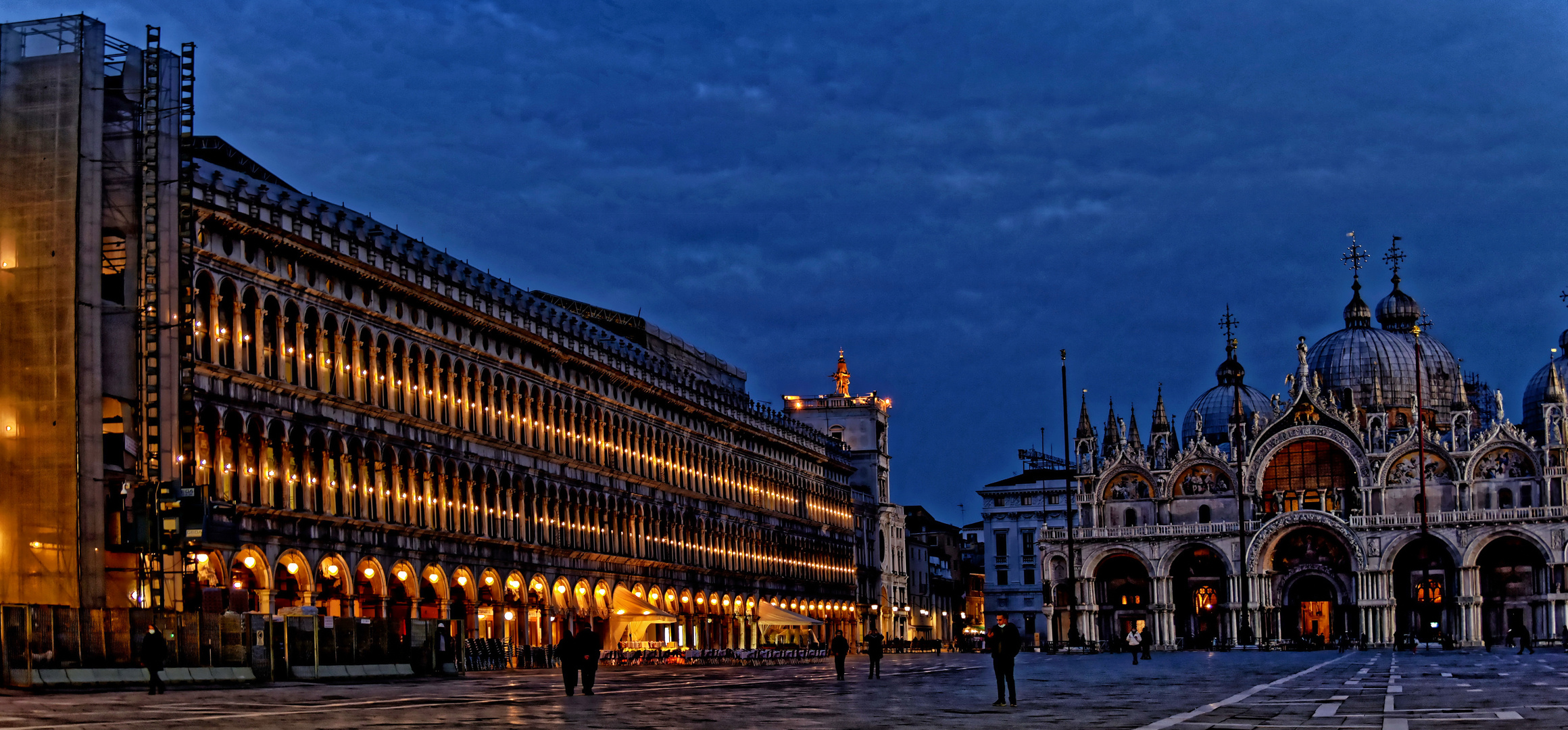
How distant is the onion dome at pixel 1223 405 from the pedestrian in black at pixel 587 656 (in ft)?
344

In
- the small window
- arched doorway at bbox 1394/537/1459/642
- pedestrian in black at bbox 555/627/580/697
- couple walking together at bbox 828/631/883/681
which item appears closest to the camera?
pedestrian in black at bbox 555/627/580/697

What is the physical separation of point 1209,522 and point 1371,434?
1165cm

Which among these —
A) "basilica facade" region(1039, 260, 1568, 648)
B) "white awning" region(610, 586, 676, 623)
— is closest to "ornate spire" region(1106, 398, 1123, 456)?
"basilica facade" region(1039, 260, 1568, 648)

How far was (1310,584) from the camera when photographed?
12038cm

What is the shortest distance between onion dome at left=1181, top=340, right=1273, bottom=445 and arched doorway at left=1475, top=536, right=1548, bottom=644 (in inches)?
1067

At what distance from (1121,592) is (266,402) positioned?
83.2 m

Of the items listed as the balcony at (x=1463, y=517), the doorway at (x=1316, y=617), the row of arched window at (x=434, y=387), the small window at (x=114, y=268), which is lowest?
the doorway at (x=1316, y=617)

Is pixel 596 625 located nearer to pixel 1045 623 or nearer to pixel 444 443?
pixel 444 443

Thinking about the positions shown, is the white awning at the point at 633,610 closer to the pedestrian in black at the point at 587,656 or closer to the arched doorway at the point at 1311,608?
the pedestrian in black at the point at 587,656

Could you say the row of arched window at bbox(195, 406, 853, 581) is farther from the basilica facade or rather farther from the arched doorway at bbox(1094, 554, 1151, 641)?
the arched doorway at bbox(1094, 554, 1151, 641)

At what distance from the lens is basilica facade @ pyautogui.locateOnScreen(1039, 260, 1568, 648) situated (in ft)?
369

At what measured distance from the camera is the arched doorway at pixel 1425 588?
114m

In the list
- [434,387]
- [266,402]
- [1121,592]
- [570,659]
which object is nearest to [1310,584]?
[1121,592]

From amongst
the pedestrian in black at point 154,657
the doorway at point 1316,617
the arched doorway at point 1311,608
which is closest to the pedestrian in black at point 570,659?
the pedestrian in black at point 154,657
